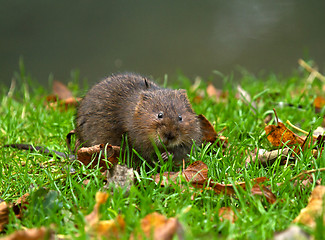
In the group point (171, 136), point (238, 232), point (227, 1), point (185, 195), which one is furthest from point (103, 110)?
point (227, 1)

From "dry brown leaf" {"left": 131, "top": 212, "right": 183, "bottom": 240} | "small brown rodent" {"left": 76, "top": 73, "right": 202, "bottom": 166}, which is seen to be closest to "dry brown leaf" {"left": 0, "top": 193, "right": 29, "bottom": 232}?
"dry brown leaf" {"left": 131, "top": 212, "right": 183, "bottom": 240}

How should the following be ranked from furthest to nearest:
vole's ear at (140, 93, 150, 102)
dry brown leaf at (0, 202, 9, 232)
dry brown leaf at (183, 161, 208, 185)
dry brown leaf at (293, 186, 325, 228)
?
1. vole's ear at (140, 93, 150, 102)
2. dry brown leaf at (183, 161, 208, 185)
3. dry brown leaf at (0, 202, 9, 232)
4. dry brown leaf at (293, 186, 325, 228)

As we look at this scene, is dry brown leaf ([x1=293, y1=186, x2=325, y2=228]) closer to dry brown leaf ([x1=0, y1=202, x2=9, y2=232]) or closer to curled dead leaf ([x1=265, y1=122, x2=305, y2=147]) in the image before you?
curled dead leaf ([x1=265, y1=122, x2=305, y2=147])

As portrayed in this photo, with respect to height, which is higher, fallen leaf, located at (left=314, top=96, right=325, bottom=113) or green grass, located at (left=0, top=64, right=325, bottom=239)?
green grass, located at (left=0, top=64, right=325, bottom=239)

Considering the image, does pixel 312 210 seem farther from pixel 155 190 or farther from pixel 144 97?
pixel 144 97

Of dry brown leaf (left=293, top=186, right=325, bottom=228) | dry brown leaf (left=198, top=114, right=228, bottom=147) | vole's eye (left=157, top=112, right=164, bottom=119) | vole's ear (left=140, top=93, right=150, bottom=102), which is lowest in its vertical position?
dry brown leaf (left=198, top=114, right=228, bottom=147)

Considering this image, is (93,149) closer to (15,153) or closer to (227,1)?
(15,153)
